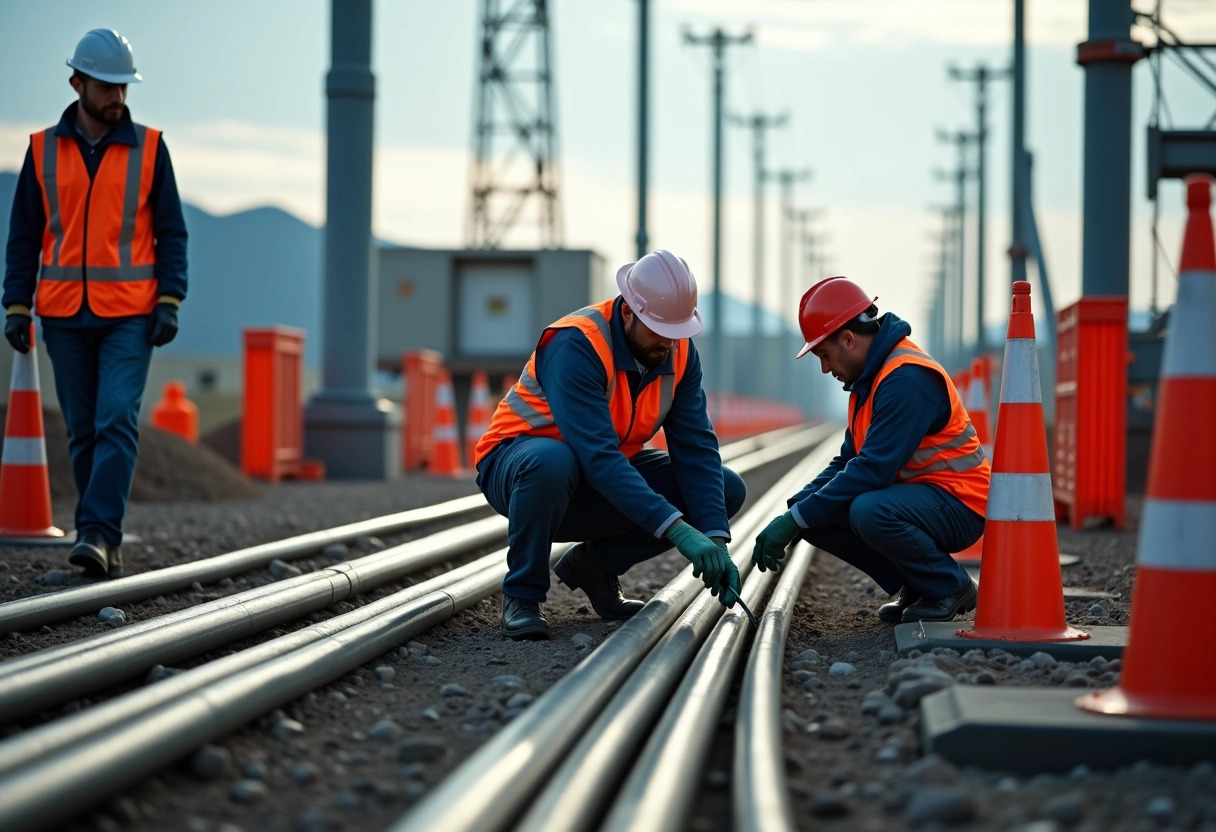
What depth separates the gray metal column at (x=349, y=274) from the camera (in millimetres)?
14328

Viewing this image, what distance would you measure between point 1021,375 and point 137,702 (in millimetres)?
2762

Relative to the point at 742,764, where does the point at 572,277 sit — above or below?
above

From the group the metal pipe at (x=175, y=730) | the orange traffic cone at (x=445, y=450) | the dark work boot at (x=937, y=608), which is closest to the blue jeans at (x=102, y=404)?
the metal pipe at (x=175, y=730)

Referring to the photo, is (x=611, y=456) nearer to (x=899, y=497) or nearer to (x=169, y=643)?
(x=899, y=497)

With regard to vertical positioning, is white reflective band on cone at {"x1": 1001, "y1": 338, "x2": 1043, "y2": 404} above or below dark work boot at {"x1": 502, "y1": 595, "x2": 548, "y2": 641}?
above

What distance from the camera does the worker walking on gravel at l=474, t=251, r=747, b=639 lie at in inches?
185

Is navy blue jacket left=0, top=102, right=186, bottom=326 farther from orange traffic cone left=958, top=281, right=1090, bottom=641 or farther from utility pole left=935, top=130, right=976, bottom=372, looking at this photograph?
utility pole left=935, top=130, right=976, bottom=372

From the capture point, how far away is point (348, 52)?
1430cm

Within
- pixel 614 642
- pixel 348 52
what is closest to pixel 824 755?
pixel 614 642

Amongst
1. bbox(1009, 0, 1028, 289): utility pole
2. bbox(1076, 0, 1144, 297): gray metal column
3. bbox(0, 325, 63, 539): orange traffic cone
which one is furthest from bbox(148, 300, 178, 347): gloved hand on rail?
bbox(1009, 0, 1028, 289): utility pole

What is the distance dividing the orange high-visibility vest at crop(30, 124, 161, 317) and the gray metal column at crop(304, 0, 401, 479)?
8126mm

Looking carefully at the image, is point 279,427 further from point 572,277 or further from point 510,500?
point 572,277

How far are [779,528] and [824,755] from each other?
1497mm

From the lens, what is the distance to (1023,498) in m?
4.50
